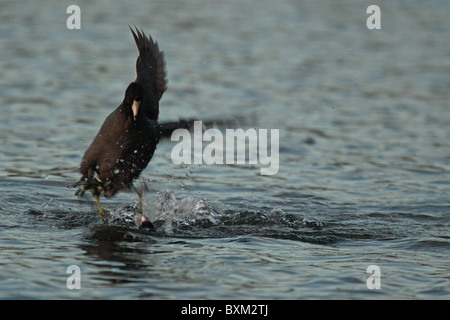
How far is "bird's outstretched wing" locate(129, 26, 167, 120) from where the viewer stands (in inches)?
272

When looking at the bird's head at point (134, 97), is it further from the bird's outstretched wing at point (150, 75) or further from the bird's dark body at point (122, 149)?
the bird's outstretched wing at point (150, 75)

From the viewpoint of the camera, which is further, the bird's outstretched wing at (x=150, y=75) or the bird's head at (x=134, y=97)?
the bird's outstretched wing at (x=150, y=75)

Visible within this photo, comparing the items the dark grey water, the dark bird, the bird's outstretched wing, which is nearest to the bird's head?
the dark bird

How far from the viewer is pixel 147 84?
23.2 ft

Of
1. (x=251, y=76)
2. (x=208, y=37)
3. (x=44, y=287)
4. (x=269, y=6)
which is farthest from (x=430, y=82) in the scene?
(x=44, y=287)

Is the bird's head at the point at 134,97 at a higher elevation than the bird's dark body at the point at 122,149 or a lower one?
higher

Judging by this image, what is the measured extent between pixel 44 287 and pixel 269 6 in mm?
12815

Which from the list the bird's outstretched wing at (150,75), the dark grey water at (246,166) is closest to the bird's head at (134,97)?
the bird's outstretched wing at (150,75)

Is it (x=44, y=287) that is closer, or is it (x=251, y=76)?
(x=44, y=287)

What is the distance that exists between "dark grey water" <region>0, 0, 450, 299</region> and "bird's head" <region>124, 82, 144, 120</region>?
721 millimetres

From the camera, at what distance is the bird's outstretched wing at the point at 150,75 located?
692 centimetres

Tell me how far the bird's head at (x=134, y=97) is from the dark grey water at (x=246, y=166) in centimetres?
72

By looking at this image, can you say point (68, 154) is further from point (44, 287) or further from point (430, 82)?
point (430, 82)

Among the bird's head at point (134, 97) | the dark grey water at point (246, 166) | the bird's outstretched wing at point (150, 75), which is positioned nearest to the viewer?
the dark grey water at point (246, 166)
